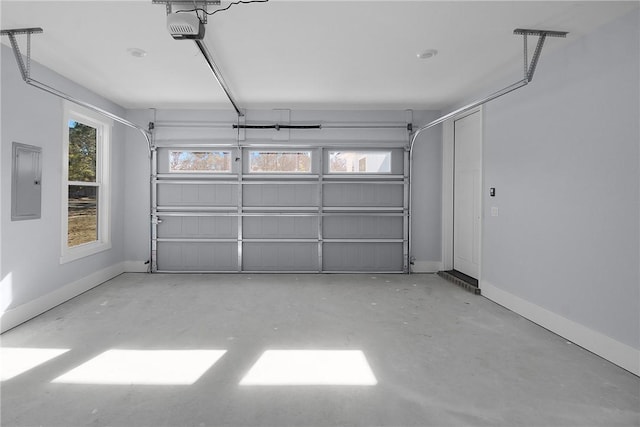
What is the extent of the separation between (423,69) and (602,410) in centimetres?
341

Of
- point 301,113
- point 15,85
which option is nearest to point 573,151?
point 301,113

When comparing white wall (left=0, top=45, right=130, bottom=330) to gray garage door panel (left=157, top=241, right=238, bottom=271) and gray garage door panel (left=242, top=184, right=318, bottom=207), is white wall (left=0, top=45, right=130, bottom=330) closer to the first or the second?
gray garage door panel (left=157, top=241, right=238, bottom=271)

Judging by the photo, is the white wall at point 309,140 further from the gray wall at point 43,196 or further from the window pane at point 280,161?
the gray wall at point 43,196

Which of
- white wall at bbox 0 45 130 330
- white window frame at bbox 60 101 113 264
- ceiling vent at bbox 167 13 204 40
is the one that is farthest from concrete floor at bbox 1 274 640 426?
ceiling vent at bbox 167 13 204 40

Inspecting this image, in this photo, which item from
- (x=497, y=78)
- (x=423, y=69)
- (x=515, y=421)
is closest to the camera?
(x=515, y=421)

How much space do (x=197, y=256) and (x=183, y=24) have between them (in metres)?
3.97

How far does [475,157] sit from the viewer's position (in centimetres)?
483

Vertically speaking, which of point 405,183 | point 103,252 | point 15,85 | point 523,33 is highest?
point 523,33

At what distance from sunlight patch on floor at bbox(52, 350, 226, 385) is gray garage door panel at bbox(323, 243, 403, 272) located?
3072 millimetres

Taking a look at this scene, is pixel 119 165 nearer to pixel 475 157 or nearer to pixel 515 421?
pixel 475 157

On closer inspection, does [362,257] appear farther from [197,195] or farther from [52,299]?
[52,299]

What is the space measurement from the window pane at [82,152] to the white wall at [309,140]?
65 centimetres

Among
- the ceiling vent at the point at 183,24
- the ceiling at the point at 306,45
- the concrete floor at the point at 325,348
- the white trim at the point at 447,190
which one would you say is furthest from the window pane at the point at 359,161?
the ceiling vent at the point at 183,24

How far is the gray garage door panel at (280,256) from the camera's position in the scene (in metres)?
5.55
